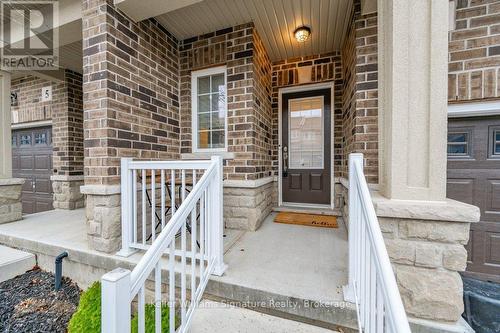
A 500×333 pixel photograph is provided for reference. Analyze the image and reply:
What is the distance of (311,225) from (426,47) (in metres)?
2.26

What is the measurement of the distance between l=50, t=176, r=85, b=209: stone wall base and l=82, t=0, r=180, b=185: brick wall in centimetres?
237

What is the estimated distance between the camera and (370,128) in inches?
85.7

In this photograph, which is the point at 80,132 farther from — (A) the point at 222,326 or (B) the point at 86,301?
(A) the point at 222,326

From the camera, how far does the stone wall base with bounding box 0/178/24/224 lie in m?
3.07

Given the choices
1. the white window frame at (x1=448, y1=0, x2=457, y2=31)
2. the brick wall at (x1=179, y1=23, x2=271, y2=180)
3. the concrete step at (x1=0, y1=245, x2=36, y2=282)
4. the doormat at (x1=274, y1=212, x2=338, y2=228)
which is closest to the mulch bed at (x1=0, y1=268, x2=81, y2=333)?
the concrete step at (x1=0, y1=245, x2=36, y2=282)

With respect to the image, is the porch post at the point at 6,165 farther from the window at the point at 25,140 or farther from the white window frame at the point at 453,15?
the white window frame at the point at 453,15

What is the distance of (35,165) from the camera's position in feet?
14.9

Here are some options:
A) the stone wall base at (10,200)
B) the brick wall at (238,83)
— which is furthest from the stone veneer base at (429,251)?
the stone wall base at (10,200)

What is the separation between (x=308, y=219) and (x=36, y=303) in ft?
10.3

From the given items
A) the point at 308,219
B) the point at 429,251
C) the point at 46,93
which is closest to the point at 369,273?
the point at 429,251

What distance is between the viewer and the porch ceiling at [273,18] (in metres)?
2.48

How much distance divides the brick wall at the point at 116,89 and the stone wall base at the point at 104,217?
0.09 meters

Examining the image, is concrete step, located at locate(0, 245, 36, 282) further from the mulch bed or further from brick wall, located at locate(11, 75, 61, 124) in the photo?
brick wall, located at locate(11, 75, 61, 124)

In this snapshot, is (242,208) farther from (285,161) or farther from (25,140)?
(25,140)
